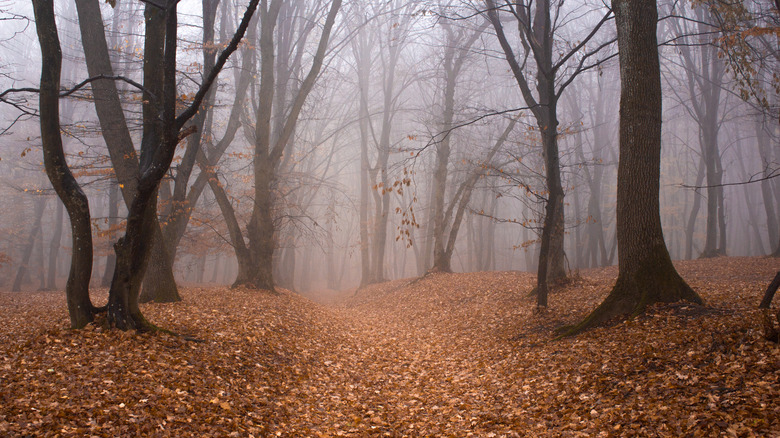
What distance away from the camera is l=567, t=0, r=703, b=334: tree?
6059 millimetres

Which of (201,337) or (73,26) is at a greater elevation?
(73,26)

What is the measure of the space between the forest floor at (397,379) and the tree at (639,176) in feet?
1.42

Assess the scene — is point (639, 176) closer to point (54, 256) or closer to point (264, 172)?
point (264, 172)

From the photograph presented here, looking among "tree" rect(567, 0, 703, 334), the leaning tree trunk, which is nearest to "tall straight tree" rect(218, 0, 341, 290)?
the leaning tree trunk

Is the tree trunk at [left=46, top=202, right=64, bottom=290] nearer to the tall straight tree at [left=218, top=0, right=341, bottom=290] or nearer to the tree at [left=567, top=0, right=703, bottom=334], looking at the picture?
the tall straight tree at [left=218, top=0, right=341, bottom=290]

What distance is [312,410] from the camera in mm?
4898

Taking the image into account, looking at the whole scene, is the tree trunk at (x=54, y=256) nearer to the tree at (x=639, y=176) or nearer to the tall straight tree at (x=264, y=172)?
the tall straight tree at (x=264, y=172)

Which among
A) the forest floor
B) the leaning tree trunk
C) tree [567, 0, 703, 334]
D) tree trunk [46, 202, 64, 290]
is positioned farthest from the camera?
tree trunk [46, 202, 64, 290]

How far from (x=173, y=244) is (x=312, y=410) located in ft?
25.7

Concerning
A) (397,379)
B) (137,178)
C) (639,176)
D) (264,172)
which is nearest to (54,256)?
(264,172)

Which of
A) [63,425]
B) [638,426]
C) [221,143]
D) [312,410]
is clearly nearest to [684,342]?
[638,426]

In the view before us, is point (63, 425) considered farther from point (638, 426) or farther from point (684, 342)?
point (684, 342)

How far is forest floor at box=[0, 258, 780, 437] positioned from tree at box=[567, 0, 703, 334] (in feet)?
1.42

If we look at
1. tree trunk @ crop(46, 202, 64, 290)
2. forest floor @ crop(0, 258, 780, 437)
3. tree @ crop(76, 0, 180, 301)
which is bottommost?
forest floor @ crop(0, 258, 780, 437)
